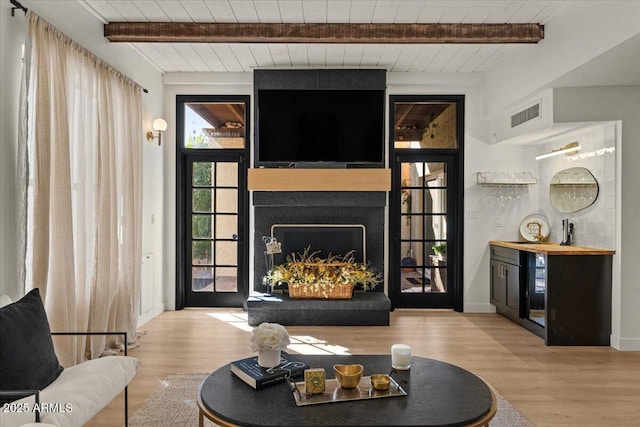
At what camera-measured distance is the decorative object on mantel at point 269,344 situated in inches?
94.3

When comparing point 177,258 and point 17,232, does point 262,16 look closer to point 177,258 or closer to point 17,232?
point 17,232

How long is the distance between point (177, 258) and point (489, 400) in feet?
15.0

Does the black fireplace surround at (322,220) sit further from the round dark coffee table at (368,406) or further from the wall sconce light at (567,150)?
the round dark coffee table at (368,406)

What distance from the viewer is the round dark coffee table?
1.91 m

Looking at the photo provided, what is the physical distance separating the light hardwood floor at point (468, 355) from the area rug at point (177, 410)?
73 mm

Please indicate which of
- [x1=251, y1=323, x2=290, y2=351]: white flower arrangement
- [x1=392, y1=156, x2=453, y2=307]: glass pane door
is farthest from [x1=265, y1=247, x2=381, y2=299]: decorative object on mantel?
[x1=251, y1=323, x2=290, y2=351]: white flower arrangement

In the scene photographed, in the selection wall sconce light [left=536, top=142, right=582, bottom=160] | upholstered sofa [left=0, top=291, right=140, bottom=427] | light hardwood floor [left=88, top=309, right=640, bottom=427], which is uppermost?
wall sconce light [left=536, top=142, right=582, bottom=160]

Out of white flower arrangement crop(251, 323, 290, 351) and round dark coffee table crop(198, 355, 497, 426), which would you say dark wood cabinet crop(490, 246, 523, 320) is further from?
white flower arrangement crop(251, 323, 290, 351)

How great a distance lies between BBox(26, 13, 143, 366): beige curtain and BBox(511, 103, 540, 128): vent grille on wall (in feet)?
12.4

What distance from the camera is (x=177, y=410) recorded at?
2984 millimetres

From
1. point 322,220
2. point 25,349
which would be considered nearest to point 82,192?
point 25,349

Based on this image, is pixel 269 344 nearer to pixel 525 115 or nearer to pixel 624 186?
pixel 624 186

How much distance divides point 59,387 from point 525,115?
4.56 metres

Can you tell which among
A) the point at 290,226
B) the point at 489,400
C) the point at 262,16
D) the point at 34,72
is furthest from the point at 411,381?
the point at 290,226
